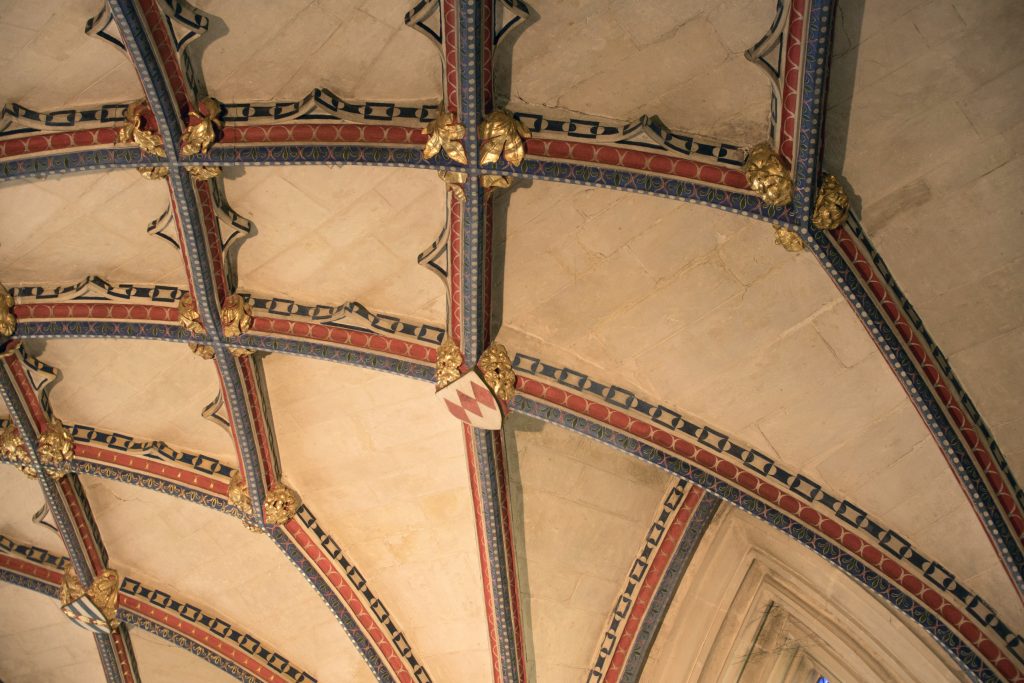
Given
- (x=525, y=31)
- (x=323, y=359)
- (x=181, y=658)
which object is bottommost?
(x=181, y=658)

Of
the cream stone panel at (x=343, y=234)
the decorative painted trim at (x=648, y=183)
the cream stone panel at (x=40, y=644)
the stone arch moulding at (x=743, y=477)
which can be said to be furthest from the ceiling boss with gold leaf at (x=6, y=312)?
the decorative painted trim at (x=648, y=183)

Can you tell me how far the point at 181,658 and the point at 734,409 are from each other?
23.7 ft

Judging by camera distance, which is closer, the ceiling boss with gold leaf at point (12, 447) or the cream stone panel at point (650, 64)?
the cream stone panel at point (650, 64)

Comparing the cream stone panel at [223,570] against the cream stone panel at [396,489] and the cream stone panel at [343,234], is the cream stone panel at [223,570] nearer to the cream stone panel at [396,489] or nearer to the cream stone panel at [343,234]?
the cream stone panel at [396,489]

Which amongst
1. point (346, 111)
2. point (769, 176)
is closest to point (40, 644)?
point (346, 111)

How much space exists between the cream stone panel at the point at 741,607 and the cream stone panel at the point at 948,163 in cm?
236

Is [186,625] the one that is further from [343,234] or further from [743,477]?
[743,477]

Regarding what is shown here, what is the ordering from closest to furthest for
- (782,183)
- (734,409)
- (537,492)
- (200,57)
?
(782,183)
(200,57)
(734,409)
(537,492)

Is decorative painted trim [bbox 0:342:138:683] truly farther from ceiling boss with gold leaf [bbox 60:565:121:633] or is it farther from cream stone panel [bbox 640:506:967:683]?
cream stone panel [bbox 640:506:967:683]

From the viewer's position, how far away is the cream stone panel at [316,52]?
7.46 m

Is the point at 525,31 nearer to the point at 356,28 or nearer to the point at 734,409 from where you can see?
the point at 356,28

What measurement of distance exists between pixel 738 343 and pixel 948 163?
6.98ft

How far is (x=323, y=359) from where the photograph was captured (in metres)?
9.38

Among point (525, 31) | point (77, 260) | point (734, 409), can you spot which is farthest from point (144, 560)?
point (525, 31)
